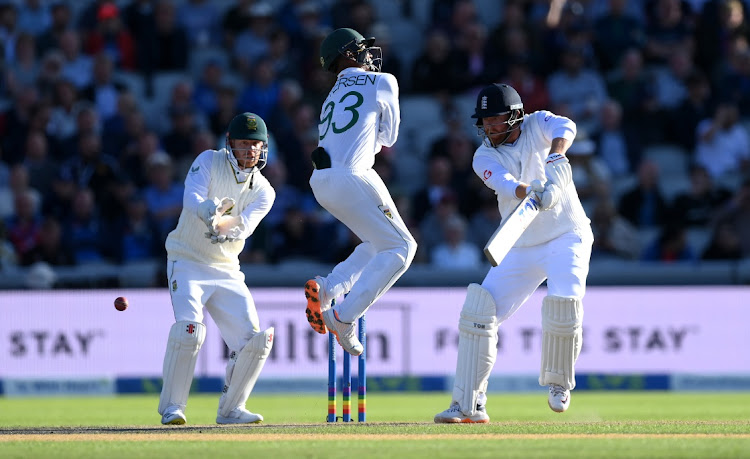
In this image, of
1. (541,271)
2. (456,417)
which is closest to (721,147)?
(541,271)

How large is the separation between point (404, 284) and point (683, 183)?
439 centimetres

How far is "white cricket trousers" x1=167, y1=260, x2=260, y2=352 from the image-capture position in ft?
29.3

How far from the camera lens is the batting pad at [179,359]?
8.81m

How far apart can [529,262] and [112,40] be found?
10.5 meters

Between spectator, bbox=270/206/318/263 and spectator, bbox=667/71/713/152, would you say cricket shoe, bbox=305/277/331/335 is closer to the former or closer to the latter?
spectator, bbox=270/206/318/263

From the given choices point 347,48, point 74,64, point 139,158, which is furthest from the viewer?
point 74,64

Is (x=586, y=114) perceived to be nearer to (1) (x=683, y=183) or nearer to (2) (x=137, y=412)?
(1) (x=683, y=183)

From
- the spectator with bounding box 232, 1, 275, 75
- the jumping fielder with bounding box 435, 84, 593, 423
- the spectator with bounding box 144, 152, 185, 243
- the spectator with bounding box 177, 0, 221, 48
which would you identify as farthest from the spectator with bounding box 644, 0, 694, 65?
the jumping fielder with bounding box 435, 84, 593, 423

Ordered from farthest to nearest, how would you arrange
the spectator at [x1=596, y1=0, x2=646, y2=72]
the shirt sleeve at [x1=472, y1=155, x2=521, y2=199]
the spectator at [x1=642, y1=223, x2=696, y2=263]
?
the spectator at [x1=596, y1=0, x2=646, y2=72] < the spectator at [x1=642, y1=223, x2=696, y2=263] < the shirt sleeve at [x1=472, y1=155, x2=521, y2=199]

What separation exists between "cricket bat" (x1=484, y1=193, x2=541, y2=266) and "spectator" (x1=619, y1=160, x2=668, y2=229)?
7.25 m

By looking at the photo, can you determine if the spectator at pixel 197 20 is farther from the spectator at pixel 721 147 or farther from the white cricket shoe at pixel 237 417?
the white cricket shoe at pixel 237 417

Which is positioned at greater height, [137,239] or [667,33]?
[667,33]

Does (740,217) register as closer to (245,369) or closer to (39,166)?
(245,369)

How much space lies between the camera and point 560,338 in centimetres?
865
